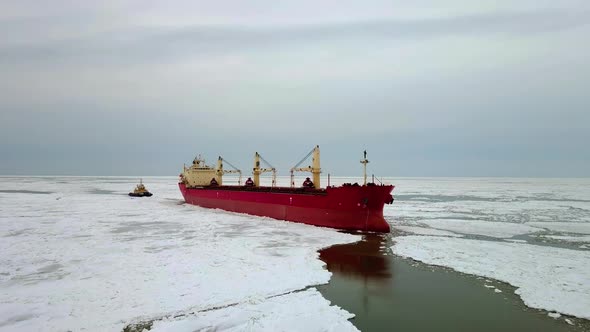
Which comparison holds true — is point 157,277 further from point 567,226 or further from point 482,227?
point 567,226

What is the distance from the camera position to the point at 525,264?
11.2 m

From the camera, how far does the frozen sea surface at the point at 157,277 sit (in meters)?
6.96

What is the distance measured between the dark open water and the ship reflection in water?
29 millimetres

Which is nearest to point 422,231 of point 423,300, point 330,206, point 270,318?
point 330,206

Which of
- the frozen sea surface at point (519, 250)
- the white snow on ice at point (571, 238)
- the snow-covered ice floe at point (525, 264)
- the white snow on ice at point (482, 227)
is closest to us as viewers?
the snow-covered ice floe at point (525, 264)

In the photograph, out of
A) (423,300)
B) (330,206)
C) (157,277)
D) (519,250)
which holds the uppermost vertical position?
(330,206)

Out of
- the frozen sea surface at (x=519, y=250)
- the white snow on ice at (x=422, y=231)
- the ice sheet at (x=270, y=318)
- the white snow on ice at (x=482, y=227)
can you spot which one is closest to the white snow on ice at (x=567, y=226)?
the frozen sea surface at (x=519, y=250)

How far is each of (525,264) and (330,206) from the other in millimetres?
9954

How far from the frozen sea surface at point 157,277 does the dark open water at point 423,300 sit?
2.02 feet

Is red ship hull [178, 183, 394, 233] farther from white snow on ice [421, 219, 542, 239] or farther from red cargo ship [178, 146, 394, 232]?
white snow on ice [421, 219, 542, 239]

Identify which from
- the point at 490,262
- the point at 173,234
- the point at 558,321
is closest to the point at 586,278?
the point at 490,262

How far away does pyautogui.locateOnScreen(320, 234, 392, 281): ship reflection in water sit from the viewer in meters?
10.6

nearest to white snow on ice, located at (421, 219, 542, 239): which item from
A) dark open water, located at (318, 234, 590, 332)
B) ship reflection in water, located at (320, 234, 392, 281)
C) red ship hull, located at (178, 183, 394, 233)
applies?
red ship hull, located at (178, 183, 394, 233)

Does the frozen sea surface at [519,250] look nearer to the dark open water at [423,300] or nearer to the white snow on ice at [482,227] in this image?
the white snow on ice at [482,227]
